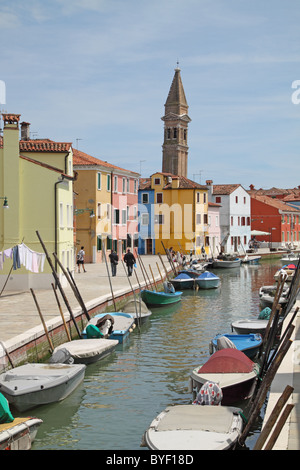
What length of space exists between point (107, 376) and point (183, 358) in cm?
274

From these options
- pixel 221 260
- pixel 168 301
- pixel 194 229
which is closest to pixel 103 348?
pixel 168 301

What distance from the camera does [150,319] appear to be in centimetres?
2588

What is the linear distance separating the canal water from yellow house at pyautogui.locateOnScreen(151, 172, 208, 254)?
31.5 metres

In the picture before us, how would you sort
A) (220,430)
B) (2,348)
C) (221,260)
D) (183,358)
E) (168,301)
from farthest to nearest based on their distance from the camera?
(221,260)
(168,301)
(183,358)
(2,348)
(220,430)

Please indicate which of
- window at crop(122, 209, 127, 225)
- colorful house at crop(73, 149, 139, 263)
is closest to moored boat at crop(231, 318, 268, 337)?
colorful house at crop(73, 149, 139, 263)

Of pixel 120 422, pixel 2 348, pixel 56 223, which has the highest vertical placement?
pixel 56 223

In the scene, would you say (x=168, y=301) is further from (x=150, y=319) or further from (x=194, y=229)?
(x=194, y=229)

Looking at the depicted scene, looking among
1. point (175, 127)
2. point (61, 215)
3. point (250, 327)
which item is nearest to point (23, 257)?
point (61, 215)

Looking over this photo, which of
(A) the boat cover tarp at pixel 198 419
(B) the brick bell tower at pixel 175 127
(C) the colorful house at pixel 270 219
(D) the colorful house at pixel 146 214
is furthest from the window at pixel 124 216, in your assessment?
(B) the brick bell tower at pixel 175 127

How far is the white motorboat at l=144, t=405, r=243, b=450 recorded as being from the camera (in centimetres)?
919

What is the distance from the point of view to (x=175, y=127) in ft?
302

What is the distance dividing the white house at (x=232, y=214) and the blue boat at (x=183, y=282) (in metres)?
30.4

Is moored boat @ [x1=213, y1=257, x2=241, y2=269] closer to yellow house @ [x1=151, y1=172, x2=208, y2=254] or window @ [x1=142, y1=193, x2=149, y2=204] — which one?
yellow house @ [x1=151, y1=172, x2=208, y2=254]
